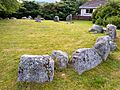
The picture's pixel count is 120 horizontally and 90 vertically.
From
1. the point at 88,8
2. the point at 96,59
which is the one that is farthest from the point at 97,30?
the point at 88,8

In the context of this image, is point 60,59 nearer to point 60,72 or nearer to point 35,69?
point 60,72

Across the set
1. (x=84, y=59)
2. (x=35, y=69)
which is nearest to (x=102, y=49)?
(x=84, y=59)

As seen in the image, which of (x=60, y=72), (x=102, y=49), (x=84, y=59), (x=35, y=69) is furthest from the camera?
(x=102, y=49)

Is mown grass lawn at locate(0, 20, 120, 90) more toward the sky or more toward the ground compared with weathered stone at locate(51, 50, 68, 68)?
more toward the ground

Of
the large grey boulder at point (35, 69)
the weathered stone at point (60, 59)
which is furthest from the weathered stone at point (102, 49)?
the large grey boulder at point (35, 69)

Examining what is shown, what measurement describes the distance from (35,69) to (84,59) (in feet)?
5.53

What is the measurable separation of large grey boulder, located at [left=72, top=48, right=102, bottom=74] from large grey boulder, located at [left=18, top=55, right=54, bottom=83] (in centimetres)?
100

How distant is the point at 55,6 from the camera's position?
Result: 36.8m

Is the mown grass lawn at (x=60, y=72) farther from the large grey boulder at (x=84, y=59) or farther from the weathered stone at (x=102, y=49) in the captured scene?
the weathered stone at (x=102, y=49)

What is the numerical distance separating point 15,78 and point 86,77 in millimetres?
1966

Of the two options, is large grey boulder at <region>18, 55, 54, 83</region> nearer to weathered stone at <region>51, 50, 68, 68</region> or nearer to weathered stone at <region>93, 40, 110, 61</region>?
weathered stone at <region>51, 50, 68, 68</region>

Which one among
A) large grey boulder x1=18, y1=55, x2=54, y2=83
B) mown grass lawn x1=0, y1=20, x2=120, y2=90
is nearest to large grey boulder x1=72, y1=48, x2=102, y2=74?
mown grass lawn x1=0, y1=20, x2=120, y2=90

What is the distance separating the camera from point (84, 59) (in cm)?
797

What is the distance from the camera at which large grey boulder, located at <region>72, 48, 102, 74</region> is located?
7830 millimetres
